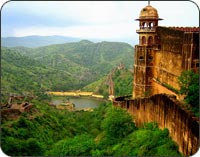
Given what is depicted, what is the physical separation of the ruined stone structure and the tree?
1.05 metres

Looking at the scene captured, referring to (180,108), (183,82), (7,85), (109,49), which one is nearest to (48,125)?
(183,82)

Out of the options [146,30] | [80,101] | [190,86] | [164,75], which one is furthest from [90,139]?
[80,101]

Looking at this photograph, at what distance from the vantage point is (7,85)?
35156mm

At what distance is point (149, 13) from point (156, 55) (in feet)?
5.79

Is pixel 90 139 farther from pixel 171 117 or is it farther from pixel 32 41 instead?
pixel 32 41

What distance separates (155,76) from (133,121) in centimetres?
356

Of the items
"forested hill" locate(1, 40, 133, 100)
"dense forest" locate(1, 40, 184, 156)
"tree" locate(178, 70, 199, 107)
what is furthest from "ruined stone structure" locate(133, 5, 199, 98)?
"forested hill" locate(1, 40, 133, 100)

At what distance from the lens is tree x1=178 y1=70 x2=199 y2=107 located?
10.2m

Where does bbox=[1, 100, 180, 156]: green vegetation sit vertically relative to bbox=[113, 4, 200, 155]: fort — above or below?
below

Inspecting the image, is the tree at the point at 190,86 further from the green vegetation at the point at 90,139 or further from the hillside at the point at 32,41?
the hillside at the point at 32,41

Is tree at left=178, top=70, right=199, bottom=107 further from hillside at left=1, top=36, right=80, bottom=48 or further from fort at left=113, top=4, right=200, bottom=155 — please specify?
hillside at left=1, top=36, right=80, bottom=48

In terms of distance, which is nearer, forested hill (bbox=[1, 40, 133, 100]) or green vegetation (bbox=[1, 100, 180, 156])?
green vegetation (bbox=[1, 100, 180, 156])

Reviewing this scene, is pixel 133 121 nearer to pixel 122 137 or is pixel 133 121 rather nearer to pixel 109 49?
pixel 122 137

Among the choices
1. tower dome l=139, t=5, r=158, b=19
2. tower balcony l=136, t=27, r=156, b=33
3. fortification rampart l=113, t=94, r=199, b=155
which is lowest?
fortification rampart l=113, t=94, r=199, b=155
